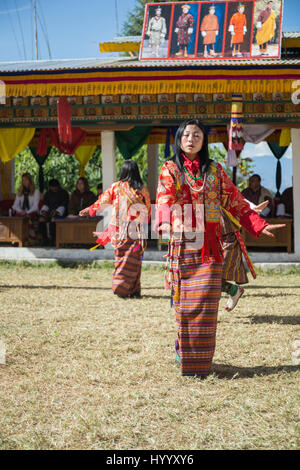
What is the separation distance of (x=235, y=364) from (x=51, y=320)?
2.21 metres

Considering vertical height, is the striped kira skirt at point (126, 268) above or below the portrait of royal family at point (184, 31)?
below

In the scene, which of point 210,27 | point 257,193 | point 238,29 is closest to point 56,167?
point 257,193

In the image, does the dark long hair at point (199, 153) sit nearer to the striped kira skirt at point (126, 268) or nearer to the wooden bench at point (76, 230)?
the striped kira skirt at point (126, 268)

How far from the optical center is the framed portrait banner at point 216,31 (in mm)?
Result: 8883

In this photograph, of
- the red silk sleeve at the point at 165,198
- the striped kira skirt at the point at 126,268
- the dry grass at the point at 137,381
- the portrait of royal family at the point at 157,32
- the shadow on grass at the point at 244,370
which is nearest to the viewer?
the dry grass at the point at 137,381

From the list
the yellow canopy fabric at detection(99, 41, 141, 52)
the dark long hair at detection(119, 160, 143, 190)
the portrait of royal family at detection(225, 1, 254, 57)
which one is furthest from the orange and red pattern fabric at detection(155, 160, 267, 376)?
the yellow canopy fabric at detection(99, 41, 141, 52)

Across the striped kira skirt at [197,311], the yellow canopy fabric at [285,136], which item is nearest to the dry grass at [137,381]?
the striped kira skirt at [197,311]

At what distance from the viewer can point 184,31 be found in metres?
9.22

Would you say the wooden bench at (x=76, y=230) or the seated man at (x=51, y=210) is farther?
the seated man at (x=51, y=210)

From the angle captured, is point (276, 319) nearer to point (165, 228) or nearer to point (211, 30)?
point (165, 228)

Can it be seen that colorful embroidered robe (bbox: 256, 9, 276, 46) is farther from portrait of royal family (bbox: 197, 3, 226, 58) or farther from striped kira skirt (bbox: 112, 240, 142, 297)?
striped kira skirt (bbox: 112, 240, 142, 297)

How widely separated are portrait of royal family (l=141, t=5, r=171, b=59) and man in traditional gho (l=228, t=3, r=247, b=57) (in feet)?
3.66

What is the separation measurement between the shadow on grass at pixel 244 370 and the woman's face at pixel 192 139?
5.25 ft

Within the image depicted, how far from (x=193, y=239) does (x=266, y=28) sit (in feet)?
20.9
